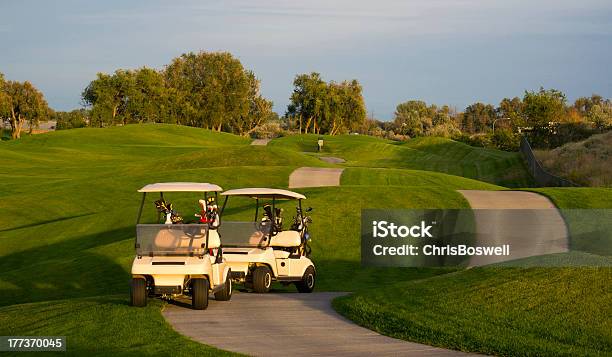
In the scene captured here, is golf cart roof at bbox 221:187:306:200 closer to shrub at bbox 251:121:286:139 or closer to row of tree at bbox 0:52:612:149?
row of tree at bbox 0:52:612:149

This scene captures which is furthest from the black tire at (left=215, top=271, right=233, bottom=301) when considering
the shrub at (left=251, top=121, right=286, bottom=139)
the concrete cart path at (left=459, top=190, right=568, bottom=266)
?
the shrub at (left=251, top=121, right=286, bottom=139)

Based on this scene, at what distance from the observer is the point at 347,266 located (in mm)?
31938

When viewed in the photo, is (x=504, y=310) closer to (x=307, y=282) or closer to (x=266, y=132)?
(x=307, y=282)

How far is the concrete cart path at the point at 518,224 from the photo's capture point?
1403 inches

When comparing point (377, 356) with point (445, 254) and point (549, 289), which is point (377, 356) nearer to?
point (549, 289)

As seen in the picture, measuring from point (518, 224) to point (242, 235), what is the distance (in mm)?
19366

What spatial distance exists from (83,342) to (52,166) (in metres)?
73.2

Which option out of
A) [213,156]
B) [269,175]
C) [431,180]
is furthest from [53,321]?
[213,156]

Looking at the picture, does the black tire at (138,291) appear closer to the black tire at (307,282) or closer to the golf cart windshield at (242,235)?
the golf cart windshield at (242,235)

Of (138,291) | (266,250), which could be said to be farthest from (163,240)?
(266,250)

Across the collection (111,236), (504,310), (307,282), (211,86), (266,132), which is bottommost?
(111,236)

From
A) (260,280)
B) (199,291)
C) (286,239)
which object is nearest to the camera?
(199,291)

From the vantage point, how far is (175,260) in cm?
1920

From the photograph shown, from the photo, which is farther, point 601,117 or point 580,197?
point 601,117
